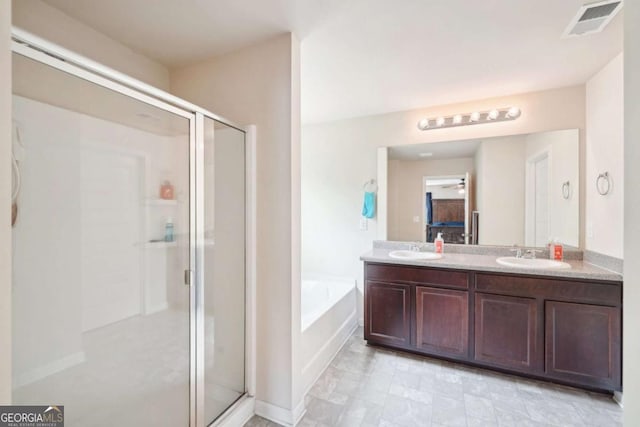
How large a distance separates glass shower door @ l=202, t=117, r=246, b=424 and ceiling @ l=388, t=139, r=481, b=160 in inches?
73.2

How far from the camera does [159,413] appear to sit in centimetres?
150

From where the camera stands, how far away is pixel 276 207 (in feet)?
5.80

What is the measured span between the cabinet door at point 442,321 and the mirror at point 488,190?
71cm

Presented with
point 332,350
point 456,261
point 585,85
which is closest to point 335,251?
point 332,350

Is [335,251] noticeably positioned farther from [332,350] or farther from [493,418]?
[493,418]

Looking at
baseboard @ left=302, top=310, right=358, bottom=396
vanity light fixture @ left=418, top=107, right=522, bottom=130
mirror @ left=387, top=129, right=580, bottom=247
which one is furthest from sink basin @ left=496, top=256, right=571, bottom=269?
baseboard @ left=302, top=310, right=358, bottom=396

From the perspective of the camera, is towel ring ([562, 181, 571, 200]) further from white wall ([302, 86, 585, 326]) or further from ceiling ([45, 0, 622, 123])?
ceiling ([45, 0, 622, 123])

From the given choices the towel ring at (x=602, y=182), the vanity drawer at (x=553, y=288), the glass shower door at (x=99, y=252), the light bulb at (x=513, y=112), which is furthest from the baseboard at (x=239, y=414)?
the light bulb at (x=513, y=112)

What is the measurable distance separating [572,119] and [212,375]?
11.5 ft

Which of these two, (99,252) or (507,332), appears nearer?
(99,252)

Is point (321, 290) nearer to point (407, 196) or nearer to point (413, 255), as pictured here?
point (413, 255)

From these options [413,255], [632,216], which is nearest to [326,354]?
[413,255]

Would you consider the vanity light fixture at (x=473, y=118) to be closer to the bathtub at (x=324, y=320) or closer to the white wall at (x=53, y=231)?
the bathtub at (x=324, y=320)

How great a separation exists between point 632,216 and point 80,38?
2.74m
